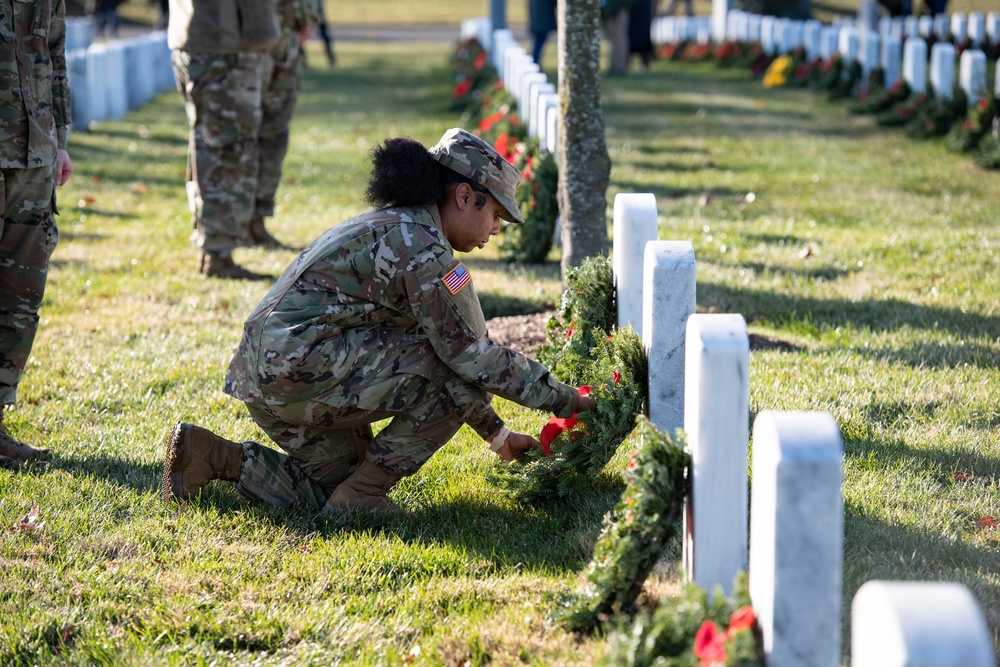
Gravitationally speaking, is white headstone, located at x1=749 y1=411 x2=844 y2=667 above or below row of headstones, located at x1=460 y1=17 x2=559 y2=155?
below

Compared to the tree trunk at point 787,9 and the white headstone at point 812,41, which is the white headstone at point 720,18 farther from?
the white headstone at point 812,41

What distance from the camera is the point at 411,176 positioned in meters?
3.51

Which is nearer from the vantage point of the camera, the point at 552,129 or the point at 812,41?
the point at 552,129

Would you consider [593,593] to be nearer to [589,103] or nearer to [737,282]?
[589,103]

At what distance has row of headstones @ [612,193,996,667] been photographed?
66.7 inches

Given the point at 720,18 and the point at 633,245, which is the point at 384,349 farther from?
the point at 720,18

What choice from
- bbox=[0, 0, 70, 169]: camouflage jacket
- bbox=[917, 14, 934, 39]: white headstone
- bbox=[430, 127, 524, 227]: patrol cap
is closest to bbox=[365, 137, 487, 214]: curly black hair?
bbox=[430, 127, 524, 227]: patrol cap

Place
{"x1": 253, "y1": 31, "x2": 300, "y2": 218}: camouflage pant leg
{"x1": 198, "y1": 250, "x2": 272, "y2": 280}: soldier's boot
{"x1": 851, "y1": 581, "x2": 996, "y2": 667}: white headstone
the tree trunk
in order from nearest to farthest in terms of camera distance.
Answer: {"x1": 851, "y1": 581, "x2": 996, "y2": 667}: white headstone, {"x1": 198, "y1": 250, "x2": 272, "y2": 280}: soldier's boot, {"x1": 253, "y1": 31, "x2": 300, "y2": 218}: camouflage pant leg, the tree trunk

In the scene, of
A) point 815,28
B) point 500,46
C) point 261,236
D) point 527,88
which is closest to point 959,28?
point 815,28

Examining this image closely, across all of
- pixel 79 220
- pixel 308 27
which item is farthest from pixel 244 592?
pixel 79 220

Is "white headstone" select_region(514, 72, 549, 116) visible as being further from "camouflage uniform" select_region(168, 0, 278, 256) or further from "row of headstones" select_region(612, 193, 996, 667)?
"row of headstones" select_region(612, 193, 996, 667)

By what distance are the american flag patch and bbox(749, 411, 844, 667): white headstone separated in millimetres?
1411

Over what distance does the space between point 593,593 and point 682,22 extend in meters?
22.5

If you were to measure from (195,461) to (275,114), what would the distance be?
425 centimetres
